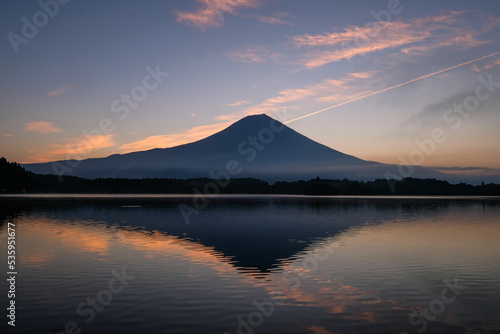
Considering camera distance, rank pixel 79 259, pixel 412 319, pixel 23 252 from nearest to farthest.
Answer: pixel 412 319
pixel 79 259
pixel 23 252

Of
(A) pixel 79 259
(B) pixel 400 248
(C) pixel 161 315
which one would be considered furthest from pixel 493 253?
(A) pixel 79 259

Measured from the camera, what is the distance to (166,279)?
813 inches

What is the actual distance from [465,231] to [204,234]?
24.8 meters

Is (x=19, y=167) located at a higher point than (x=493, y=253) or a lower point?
higher

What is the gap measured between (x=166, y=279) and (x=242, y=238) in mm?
17626

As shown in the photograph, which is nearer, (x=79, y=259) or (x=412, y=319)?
(x=412, y=319)

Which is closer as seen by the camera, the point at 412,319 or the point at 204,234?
the point at 412,319

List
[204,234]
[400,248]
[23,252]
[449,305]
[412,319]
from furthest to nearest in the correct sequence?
[204,234] → [400,248] → [23,252] → [449,305] → [412,319]

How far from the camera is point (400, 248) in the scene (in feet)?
104

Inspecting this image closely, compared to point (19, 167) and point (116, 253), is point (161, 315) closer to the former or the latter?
point (116, 253)

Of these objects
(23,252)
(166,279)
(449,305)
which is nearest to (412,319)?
(449,305)

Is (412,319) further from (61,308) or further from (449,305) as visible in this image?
(61,308)

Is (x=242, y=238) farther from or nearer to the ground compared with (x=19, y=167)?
nearer to the ground

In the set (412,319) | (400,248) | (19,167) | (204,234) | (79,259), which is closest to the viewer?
(412,319)
